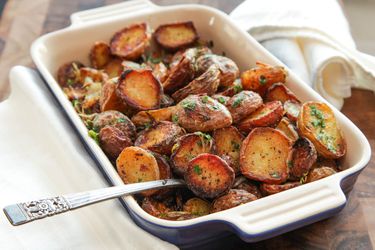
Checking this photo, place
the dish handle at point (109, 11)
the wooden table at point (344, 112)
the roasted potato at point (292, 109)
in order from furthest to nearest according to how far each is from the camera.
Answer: the dish handle at point (109, 11), the roasted potato at point (292, 109), the wooden table at point (344, 112)

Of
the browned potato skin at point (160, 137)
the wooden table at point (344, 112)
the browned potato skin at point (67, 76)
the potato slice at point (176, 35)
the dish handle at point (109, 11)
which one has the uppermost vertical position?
the dish handle at point (109, 11)

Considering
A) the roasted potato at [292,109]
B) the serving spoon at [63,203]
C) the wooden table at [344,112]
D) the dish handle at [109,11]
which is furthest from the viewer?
the dish handle at [109,11]

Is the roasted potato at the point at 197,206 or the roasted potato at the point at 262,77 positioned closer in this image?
the roasted potato at the point at 197,206

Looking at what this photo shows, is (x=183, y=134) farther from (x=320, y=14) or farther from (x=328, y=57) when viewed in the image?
(x=320, y=14)

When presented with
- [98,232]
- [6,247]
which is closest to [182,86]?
[98,232]

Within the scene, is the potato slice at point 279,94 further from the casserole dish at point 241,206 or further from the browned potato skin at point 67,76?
the browned potato skin at point 67,76

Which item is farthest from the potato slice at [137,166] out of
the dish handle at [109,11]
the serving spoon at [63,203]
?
the dish handle at [109,11]
